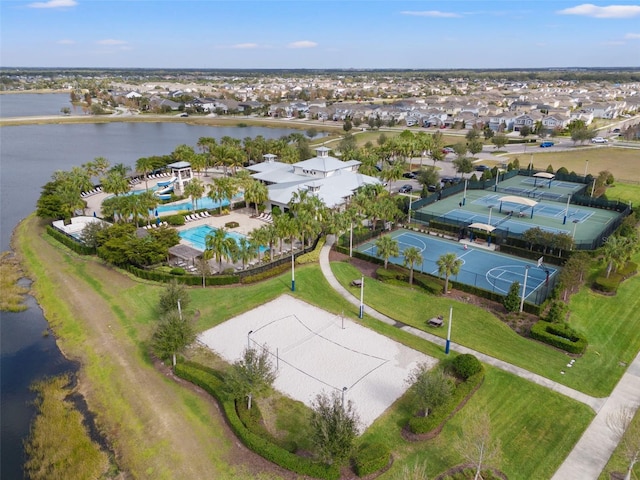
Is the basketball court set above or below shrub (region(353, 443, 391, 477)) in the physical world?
below

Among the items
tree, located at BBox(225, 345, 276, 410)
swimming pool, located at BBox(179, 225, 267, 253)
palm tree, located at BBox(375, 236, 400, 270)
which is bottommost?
swimming pool, located at BBox(179, 225, 267, 253)

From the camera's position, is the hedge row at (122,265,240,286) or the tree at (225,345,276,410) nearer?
the tree at (225,345,276,410)

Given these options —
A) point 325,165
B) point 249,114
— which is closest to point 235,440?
point 325,165

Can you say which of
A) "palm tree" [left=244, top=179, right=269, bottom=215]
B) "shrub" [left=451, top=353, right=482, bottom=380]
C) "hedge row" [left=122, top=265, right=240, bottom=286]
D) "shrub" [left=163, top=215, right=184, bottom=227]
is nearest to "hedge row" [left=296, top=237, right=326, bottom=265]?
"hedge row" [left=122, top=265, right=240, bottom=286]

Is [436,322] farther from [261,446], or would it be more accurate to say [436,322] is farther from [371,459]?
[261,446]

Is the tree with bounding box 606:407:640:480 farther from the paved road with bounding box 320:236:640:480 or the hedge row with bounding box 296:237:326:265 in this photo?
the hedge row with bounding box 296:237:326:265

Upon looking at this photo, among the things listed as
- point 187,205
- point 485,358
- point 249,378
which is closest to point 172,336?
point 249,378
